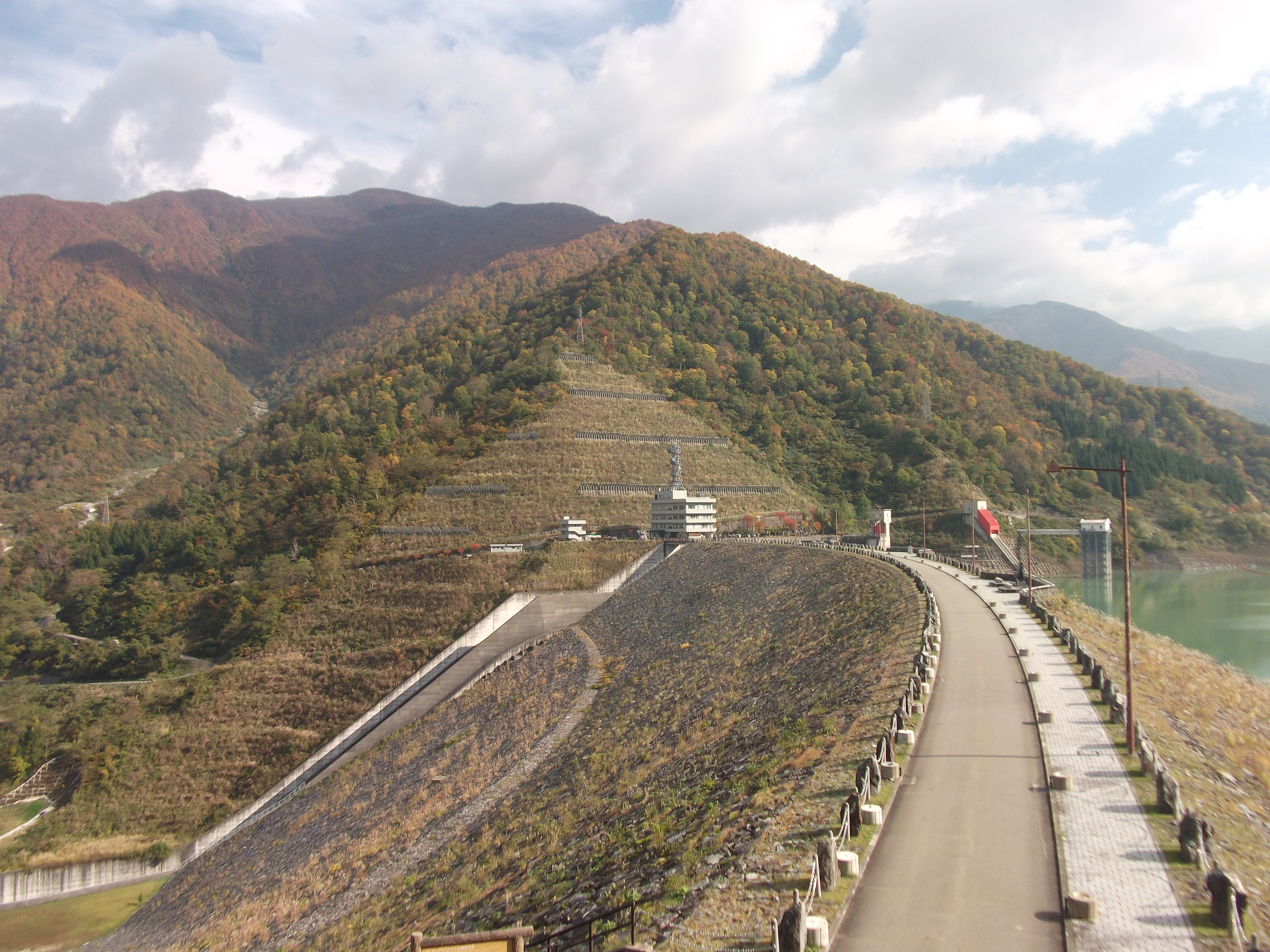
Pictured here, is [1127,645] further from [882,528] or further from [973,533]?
[973,533]

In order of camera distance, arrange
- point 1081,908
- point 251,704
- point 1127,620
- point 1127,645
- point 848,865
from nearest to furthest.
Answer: point 1081,908 → point 848,865 → point 1127,645 → point 1127,620 → point 251,704

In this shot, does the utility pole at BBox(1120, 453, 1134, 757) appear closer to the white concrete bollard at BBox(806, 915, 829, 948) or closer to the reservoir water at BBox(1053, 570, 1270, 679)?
the white concrete bollard at BBox(806, 915, 829, 948)

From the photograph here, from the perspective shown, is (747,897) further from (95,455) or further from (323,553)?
(95,455)

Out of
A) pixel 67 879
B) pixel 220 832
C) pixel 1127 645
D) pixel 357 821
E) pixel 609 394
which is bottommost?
pixel 67 879

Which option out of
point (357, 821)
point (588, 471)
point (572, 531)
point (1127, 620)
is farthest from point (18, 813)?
point (1127, 620)

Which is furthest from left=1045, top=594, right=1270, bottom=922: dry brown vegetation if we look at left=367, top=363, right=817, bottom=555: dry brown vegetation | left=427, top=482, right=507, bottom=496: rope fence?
left=427, top=482, right=507, bottom=496: rope fence

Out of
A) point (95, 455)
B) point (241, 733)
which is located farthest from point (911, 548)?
point (95, 455)
